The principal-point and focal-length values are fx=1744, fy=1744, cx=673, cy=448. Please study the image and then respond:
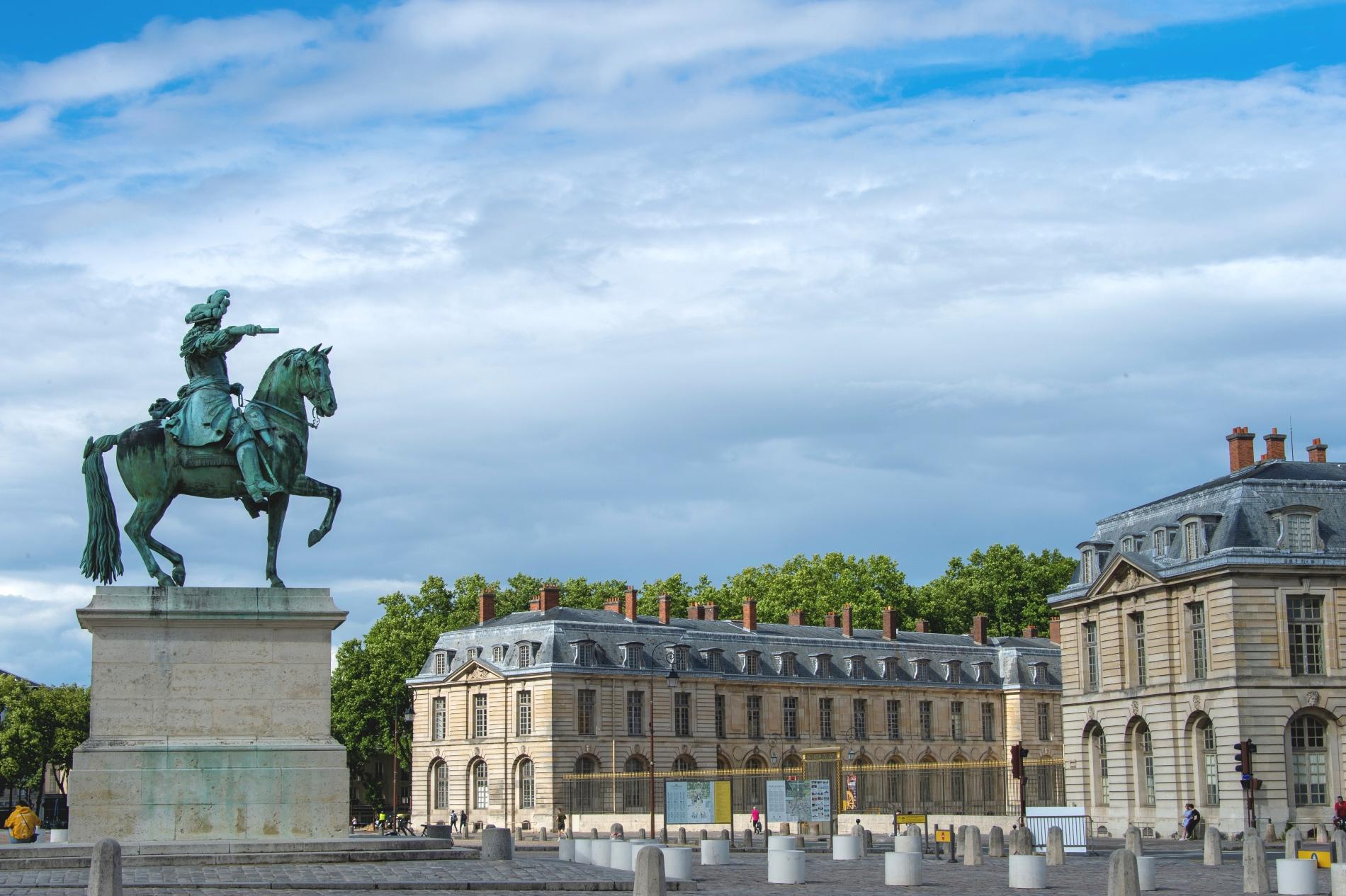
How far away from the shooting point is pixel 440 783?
Answer: 9506 centimetres

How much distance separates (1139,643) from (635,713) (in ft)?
121

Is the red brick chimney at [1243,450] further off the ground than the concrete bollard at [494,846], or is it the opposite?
the red brick chimney at [1243,450]

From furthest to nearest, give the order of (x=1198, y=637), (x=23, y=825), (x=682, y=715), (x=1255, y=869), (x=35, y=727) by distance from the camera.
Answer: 1. (x=35, y=727)
2. (x=682, y=715)
3. (x=1198, y=637)
4. (x=23, y=825)
5. (x=1255, y=869)

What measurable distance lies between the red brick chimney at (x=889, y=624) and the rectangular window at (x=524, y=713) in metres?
24.0

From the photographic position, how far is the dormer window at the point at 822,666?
9931 centimetres

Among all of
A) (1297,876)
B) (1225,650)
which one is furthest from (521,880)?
(1225,650)

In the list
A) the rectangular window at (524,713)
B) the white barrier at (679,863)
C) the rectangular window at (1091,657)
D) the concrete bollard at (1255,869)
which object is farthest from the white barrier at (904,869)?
the rectangular window at (524,713)

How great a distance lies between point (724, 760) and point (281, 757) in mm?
71577

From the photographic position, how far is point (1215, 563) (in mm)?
55062

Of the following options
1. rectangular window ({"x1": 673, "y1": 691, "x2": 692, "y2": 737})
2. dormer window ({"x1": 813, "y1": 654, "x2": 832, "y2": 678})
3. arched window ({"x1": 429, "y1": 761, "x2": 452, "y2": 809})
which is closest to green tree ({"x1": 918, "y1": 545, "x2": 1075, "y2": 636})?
dormer window ({"x1": 813, "y1": 654, "x2": 832, "y2": 678})

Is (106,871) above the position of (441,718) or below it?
below

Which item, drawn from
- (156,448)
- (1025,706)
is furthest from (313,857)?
(1025,706)

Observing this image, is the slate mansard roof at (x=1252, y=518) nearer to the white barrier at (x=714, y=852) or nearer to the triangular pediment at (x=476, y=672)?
the white barrier at (x=714, y=852)

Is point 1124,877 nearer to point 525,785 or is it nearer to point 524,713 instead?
point 525,785
